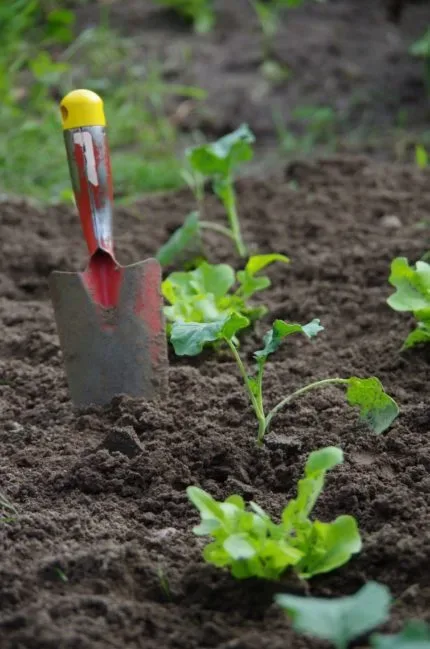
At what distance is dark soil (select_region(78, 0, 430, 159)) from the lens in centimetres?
483

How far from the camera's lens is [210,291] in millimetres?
2750

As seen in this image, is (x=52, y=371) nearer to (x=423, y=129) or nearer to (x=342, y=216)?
(x=342, y=216)

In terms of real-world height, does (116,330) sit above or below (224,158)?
below

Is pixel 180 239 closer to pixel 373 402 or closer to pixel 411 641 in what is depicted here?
pixel 373 402

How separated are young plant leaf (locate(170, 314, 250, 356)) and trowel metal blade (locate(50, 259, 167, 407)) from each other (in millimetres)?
226

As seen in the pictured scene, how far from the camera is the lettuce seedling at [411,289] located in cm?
246

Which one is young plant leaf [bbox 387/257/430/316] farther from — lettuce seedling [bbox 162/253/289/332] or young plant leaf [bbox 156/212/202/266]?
young plant leaf [bbox 156/212/202/266]

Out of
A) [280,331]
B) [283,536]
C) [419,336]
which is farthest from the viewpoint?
[419,336]

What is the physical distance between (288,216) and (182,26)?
93.6 inches

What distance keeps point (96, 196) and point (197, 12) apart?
132 inches

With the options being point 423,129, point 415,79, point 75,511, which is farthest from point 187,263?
point 415,79

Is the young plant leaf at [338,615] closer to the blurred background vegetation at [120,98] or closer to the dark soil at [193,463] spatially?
the dark soil at [193,463]

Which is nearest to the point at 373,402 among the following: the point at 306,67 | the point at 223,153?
the point at 223,153

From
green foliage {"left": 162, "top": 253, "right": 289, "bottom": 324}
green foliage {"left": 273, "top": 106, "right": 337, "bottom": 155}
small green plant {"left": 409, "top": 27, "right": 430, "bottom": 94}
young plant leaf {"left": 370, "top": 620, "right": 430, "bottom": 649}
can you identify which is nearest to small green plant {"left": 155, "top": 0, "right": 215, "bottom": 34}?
green foliage {"left": 273, "top": 106, "right": 337, "bottom": 155}
